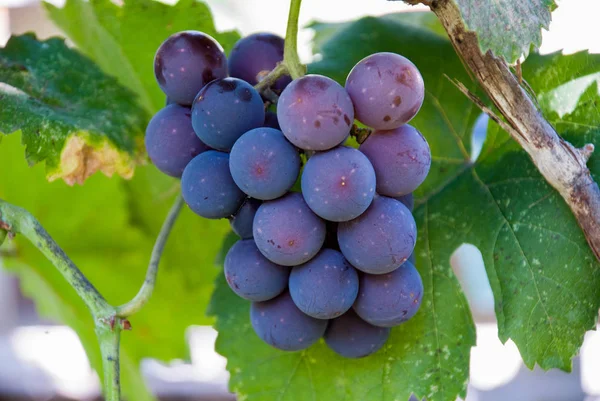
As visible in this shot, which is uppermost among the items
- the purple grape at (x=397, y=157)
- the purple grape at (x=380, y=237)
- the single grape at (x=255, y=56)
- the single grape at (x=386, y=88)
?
the single grape at (x=255, y=56)

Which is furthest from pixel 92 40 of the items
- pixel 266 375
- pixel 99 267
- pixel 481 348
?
pixel 481 348

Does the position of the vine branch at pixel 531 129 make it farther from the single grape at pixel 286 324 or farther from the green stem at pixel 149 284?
the green stem at pixel 149 284

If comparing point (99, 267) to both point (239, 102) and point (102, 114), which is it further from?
point (239, 102)

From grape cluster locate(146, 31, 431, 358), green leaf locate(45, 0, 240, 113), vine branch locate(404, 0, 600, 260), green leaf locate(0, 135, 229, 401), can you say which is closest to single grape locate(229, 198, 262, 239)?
grape cluster locate(146, 31, 431, 358)

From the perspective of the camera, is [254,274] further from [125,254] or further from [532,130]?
[125,254]

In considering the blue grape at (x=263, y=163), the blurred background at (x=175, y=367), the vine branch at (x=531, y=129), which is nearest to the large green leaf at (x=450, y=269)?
the vine branch at (x=531, y=129)

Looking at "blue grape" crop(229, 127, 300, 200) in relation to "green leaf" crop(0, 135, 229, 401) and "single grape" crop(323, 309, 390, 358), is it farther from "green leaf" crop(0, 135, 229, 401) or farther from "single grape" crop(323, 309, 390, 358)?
"green leaf" crop(0, 135, 229, 401)
